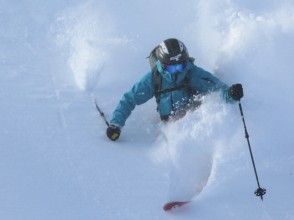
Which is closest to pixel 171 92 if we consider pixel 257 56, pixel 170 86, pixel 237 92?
pixel 170 86

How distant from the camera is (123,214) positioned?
214 inches

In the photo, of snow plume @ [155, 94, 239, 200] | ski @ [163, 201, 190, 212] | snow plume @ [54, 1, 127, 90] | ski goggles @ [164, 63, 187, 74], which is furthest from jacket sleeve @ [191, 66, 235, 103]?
ski @ [163, 201, 190, 212]

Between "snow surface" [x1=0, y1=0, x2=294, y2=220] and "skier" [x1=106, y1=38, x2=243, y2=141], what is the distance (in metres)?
0.19

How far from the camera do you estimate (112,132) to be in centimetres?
657

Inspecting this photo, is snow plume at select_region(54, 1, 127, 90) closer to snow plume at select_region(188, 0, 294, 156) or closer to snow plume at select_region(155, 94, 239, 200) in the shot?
snow plume at select_region(188, 0, 294, 156)

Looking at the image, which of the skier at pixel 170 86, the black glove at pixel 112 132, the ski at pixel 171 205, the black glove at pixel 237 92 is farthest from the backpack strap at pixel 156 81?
the ski at pixel 171 205

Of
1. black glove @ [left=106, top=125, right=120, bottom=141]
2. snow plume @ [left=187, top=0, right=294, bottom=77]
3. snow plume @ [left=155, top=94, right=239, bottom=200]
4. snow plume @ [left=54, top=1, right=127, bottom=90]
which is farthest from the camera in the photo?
snow plume @ [left=54, top=1, right=127, bottom=90]

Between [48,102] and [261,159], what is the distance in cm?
258

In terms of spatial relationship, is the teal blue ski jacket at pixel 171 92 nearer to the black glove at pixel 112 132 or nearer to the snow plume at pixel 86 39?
the black glove at pixel 112 132

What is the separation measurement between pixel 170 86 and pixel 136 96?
0.39 metres

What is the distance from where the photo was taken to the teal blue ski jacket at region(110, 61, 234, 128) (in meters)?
→ 6.86

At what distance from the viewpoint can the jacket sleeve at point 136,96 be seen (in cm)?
687

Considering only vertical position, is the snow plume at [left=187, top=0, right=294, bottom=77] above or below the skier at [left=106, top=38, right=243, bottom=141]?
above

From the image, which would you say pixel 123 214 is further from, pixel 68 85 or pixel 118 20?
pixel 118 20
